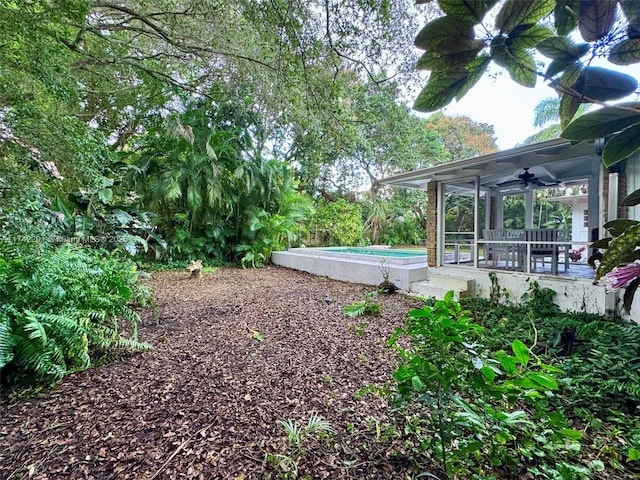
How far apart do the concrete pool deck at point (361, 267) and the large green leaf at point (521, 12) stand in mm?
5247

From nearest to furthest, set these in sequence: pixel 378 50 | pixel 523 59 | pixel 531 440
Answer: pixel 523 59
pixel 531 440
pixel 378 50

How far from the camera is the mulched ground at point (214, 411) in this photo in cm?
154

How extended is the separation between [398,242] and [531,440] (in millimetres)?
13542

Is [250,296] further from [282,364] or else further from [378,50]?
[378,50]

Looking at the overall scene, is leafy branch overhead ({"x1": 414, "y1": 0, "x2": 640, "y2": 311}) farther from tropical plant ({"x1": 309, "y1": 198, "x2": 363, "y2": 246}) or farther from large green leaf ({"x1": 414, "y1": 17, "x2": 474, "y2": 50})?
tropical plant ({"x1": 309, "y1": 198, "x2": 363, "y2": 246})

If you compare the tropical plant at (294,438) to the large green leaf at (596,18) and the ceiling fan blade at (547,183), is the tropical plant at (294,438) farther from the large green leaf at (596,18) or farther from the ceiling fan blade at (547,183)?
the ceiling fan blade at (547,183)

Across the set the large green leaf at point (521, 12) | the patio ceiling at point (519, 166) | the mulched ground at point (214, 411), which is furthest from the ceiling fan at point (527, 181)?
the large green leaf at point (521, 12)

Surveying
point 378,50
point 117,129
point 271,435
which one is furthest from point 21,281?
→ point 117,129

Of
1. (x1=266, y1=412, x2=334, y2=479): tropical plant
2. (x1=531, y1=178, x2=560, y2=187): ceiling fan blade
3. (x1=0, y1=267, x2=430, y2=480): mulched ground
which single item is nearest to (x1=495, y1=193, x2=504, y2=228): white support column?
(x1=531, y1=178, x2=560, y2=187): ceiling fan blade

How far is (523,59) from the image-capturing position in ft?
2.48

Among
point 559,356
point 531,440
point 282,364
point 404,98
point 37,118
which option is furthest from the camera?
point 404,98

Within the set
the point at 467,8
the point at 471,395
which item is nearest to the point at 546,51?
the point at 467,8

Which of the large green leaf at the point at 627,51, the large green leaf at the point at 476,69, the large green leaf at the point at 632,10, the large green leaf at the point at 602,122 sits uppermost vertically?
the large green leaf at the point at 632,10

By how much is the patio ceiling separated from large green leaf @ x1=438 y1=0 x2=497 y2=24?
11.2 ft
